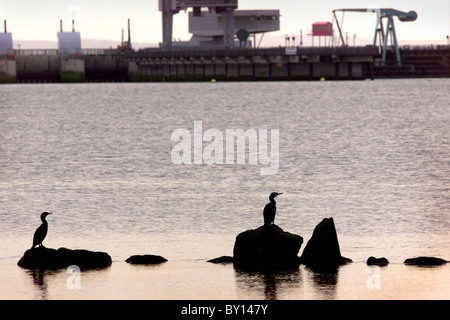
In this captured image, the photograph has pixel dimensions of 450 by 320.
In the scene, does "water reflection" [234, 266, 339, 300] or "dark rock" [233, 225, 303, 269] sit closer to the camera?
"water reflection" [234, 266, 339, 300]

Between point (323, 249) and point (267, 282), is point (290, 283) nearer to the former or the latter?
point (267, 282)

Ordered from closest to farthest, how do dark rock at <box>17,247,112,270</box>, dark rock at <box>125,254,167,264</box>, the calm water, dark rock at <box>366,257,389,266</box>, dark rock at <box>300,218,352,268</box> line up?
the calm water, dark rock at <box>17,247,112,270</box>, dark rock at <box>300,218,352,268</box>, dark rock at <box>366,257,389,266</box>, dark rock at <box>125,254,167,264</box>

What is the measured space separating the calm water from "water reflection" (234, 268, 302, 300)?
0.16 feet

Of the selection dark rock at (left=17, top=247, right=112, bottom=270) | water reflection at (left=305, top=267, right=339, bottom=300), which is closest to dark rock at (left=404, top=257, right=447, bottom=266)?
water reflection at (left=305, top=267, right=339, bottom=300)

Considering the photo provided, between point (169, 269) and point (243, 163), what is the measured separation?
39.9m

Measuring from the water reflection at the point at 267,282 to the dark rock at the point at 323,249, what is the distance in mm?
900

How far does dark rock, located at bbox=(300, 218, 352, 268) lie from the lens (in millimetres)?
25750

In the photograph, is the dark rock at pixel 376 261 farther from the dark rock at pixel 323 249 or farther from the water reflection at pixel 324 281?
the water reflection at pixel 324 281

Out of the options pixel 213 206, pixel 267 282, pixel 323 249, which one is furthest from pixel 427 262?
pixel 213 206

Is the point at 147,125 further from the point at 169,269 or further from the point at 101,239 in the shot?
the point at 169,269

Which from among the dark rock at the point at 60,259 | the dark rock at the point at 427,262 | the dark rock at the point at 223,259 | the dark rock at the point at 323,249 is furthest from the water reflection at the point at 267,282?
the dark rock at the point at 60,259

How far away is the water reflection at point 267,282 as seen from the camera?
875 inches

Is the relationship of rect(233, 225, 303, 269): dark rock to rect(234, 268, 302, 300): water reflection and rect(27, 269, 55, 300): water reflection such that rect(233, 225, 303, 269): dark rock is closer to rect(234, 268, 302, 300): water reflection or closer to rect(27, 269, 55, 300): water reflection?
rect(234, 268, 302, 300): water reflection
